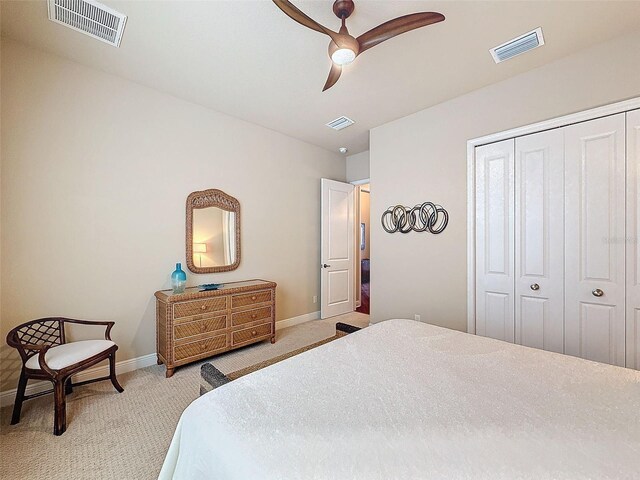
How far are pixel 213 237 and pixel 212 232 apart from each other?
0.21ft

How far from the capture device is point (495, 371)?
4.47 feet

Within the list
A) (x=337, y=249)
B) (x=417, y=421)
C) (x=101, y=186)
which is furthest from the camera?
(x=337, y=249)

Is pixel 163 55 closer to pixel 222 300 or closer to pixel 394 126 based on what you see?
pixel 222 300

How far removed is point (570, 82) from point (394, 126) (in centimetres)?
170

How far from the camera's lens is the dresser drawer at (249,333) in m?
3.22

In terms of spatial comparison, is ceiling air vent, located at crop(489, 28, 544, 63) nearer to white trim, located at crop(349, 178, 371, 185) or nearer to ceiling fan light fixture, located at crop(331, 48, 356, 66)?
Answer: ceiling fan light fixture, located at crop(331, 48, 356, 66)

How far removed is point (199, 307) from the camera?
2.89 m

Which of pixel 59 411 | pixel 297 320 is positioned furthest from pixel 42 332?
pixel 297 320

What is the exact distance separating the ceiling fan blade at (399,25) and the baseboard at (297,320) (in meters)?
3.53

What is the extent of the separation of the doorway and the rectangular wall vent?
146 centimetres

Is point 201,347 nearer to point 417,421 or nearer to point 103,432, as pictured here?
point 103,432

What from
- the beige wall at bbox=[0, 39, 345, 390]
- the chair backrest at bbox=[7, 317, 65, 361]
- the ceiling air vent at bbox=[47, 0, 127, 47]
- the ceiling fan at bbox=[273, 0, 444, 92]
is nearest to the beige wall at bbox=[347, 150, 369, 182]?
the beige wall at bbox=[0, 39, 345, 390]

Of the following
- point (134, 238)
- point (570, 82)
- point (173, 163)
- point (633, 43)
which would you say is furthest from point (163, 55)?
point (633, 43)

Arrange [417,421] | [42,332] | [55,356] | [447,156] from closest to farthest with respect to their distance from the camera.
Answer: [417,421] < [55,356] < [42,332] < [447,156]
